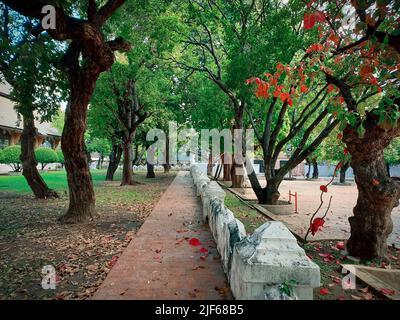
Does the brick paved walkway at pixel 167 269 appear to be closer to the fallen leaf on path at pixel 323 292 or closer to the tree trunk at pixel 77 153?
the fallen leaf on path at pixel 323 292

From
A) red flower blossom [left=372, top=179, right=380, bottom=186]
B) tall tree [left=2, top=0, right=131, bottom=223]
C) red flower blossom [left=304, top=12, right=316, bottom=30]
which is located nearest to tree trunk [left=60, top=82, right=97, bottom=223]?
tall tree [left=2, top=0, right=131, bottom=223]

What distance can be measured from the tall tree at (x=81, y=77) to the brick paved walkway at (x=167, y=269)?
7.53ft

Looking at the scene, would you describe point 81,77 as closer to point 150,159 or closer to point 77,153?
point 77,153

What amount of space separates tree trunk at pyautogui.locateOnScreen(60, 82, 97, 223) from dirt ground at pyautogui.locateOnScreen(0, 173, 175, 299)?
52 centimetres

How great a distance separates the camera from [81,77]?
26.1 feet

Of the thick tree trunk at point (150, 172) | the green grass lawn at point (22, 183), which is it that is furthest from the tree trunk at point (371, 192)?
the thick tree trunk at point (150, 172)

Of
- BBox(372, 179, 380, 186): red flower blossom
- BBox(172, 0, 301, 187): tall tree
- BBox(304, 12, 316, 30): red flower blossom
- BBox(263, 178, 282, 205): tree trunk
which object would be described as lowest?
BBox(263, 178, 282, 205): tree trunk

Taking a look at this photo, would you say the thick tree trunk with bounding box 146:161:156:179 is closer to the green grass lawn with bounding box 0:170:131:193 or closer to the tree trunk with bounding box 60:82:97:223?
the green grass lawn with bounding box 0:170:131:193

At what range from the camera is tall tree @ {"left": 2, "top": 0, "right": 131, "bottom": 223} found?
718 cm

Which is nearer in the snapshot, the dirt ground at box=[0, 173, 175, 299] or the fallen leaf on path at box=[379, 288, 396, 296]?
the fallen leaf on path at box=[379, 288, 396, 296]

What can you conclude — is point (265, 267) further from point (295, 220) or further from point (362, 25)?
point (295, 220)

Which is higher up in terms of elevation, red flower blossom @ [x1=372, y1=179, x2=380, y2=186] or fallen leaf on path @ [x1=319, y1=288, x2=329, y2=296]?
red flower blossom @ [x1=372, y1=179, x2=380, y2=186]

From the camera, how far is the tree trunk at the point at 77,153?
8.04m
